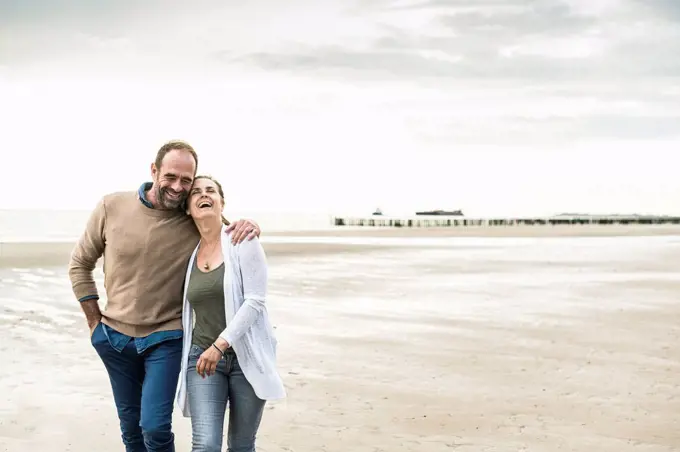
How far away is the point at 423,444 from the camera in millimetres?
6848

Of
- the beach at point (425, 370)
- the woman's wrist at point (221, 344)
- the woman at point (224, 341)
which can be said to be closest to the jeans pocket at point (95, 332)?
the woman at point (224, 341)

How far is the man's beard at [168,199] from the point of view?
4599mm

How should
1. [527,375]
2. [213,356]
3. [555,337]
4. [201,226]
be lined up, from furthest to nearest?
[555,337]
[527,375]
[201,226]
[213,356]

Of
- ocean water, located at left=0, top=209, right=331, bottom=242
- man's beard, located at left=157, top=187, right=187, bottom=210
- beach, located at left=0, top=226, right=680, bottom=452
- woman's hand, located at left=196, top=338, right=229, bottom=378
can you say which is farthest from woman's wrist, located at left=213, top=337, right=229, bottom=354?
ocean water, located at left=0, top=209, right=331, bottom=242

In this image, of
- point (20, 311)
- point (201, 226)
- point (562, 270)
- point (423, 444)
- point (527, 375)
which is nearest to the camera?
point (201, 226)

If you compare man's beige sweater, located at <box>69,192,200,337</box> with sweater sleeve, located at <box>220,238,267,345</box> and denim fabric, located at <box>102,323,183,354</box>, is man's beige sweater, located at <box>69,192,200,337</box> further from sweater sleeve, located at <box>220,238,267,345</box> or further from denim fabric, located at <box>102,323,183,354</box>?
sweater sleeve, located at <box>220,238,267,345</box>

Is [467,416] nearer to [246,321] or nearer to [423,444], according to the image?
[423,444]

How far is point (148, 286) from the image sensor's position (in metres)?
4.71

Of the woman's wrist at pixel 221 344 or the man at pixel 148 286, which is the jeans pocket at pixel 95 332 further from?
the woman's wrist at pixel 221 344

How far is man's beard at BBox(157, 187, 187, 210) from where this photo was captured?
460cm

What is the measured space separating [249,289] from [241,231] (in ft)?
1.07

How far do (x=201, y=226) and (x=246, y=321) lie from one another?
26.0 inches

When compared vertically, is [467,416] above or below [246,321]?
below

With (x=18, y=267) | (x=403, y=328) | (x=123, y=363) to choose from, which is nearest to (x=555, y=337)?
(x=403, y=328)
